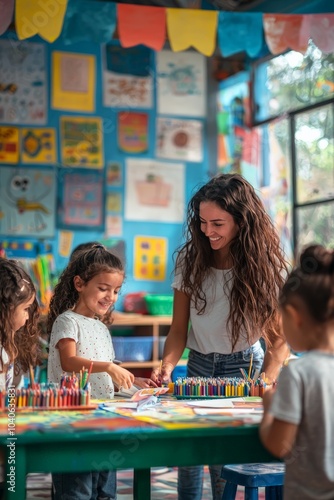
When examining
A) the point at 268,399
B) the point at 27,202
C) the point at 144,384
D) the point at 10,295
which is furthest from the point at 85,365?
the point at 27,202

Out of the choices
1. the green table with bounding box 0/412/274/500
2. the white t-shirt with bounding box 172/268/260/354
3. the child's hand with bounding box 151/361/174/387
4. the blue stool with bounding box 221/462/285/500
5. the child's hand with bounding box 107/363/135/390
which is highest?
the white t-shirt with bounding box 172/268/260/354

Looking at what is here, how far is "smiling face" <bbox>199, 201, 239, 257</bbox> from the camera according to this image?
2.70 meters

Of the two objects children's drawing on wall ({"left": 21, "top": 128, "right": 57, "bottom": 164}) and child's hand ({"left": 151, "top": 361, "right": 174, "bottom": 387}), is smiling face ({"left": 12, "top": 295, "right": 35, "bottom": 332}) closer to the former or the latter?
child's hand ({"left": 151, "top": 361, "right": 174, "bottom": 387})

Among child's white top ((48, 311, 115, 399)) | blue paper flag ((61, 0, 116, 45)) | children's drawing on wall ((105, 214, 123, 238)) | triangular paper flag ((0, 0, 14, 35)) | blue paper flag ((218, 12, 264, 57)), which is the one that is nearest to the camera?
child's white top ((48, 311, 115, 399))

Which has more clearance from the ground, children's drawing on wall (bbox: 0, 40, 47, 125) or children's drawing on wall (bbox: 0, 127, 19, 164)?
children's drawing on wall (bbox: 0, 40, 47, 125)

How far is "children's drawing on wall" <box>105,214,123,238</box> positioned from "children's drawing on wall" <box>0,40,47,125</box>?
2.92 ft

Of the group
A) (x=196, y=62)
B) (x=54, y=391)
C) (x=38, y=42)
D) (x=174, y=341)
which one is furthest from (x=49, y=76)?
(x=54, y=391)

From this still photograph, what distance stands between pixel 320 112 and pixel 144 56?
1538 millimetres

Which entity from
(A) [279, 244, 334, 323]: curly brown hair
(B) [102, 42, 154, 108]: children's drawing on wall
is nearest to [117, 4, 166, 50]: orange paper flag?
(B) [102, 42, 154, 108]: children's drawing on wall

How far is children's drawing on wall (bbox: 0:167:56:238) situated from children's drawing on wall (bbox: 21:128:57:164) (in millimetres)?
90

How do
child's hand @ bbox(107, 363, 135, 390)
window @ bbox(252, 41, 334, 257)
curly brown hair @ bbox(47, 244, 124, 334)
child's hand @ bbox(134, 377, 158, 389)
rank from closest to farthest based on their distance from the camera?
child's hand @ bbox(107, 363, 135, 390)
child's hand @ bbox(134, 377, 158, 389)
curly brown hair @ bbox(47, 244, 124, 334)
window @ bbox(252, 41, 334, 257)

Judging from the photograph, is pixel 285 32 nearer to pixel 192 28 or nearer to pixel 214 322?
pixel 192 28

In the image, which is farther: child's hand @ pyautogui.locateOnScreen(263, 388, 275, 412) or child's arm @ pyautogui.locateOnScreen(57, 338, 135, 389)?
child's arm @ pyautogui.locateOnScreen(57, 338, 135, 389)

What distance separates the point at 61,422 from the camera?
1839 millimetres
